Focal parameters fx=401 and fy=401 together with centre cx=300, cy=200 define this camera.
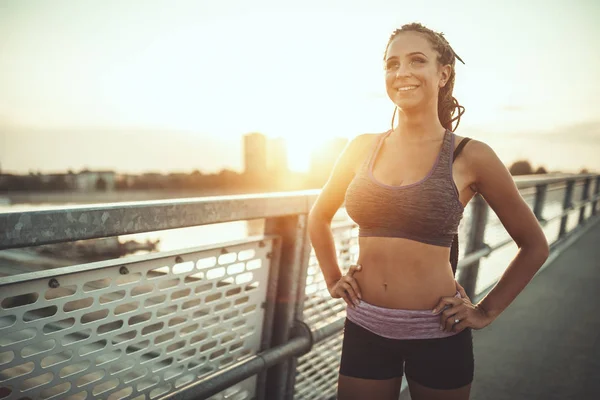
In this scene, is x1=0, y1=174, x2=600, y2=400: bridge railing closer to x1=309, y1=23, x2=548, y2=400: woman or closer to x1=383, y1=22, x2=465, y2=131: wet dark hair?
x1=309, y1=23, x2=548, y2=400: woman

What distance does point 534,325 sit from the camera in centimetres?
414

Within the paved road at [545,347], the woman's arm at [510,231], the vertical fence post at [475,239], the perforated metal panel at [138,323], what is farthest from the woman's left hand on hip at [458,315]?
the vertical fence post at [475,239]

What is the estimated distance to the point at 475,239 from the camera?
4.21 meters

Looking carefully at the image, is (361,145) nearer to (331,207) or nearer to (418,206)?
(331,207)

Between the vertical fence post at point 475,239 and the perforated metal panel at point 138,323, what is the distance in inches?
112

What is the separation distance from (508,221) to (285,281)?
1.12m

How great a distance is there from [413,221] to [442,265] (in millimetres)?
234

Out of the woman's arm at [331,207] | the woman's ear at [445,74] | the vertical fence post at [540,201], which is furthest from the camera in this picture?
the vertical fence post at [540,201]

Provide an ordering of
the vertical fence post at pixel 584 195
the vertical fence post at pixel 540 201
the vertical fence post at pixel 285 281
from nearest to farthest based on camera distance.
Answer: the vertical fence post at pixel 285 281
the vertical fence post at pixel 540 201
the vertical fence post at pixel 584 195

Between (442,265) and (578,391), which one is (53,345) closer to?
(442,265)

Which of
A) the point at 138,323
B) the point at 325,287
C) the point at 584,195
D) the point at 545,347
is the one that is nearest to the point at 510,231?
the point at 325,287

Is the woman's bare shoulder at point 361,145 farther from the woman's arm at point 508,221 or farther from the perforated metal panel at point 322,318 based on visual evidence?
the perforated metal panel at point 322,318

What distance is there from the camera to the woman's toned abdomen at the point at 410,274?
160cm

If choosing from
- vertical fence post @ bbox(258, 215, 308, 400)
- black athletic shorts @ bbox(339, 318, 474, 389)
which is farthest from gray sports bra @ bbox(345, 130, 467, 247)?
vertical fence post @ bbox(258, 215, 308, 400)
